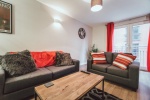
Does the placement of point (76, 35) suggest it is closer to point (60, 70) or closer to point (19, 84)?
point (60, 70)

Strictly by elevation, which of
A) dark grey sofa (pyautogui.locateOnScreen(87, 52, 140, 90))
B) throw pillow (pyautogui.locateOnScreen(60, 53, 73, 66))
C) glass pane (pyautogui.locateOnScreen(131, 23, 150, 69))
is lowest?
dark grey sofa (pyautogui.locateOnScreen(87, 52, 140, 90))

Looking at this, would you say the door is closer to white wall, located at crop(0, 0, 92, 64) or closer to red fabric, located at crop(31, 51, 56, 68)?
white wall, located at crop(0, 0, 92, 64)

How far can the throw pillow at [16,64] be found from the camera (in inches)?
53.5

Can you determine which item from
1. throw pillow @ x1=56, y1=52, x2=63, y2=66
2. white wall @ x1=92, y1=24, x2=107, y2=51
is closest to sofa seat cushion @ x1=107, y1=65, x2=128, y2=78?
throw pillow @ x1=56, y1=52, x2=63, y2=66

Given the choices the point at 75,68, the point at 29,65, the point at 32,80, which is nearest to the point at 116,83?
the point at 75,68

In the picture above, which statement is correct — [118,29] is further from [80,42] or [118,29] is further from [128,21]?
[80,42]

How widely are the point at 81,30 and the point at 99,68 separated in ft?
7.44

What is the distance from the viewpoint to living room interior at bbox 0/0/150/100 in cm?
171

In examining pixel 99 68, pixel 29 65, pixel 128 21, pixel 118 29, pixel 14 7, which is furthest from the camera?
pixel 118 29

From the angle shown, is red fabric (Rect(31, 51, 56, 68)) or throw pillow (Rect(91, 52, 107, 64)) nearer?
red fabric (Rect(31, 51, 56, 68))

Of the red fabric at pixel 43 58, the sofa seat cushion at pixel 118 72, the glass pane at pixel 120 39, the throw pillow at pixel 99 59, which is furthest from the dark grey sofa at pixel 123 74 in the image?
the glass pane at pixel 120 39

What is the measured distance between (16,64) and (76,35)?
105 inches

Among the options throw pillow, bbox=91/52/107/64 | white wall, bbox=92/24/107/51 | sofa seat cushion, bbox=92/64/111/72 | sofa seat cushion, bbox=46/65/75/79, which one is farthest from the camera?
white wall, bbox=92/24/107/51

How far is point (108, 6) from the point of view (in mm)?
2434
